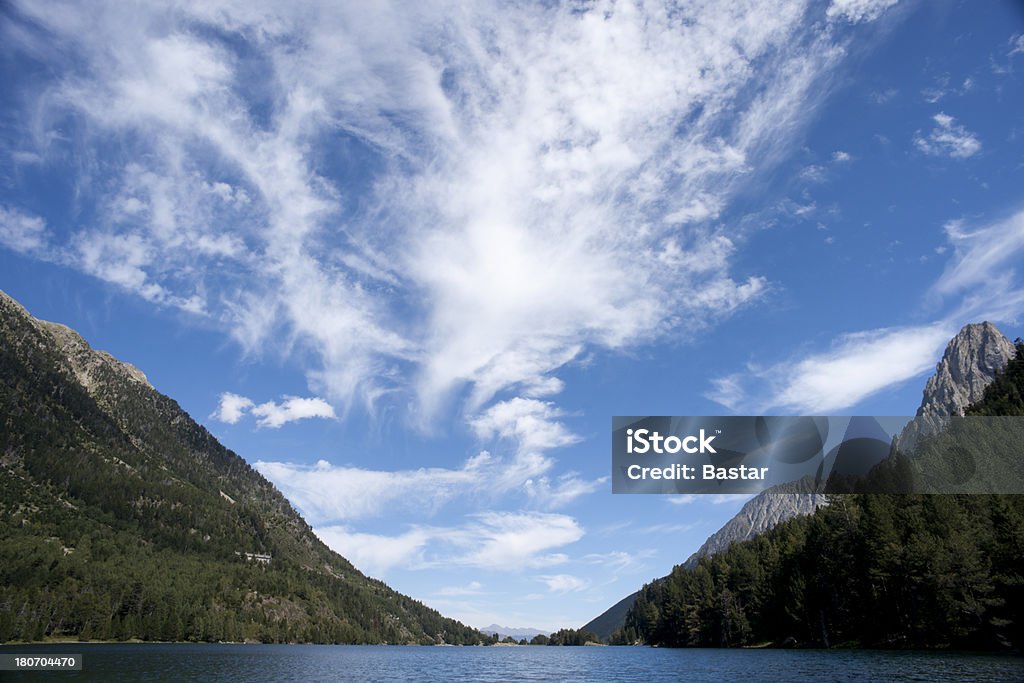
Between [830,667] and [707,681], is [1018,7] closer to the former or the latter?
[707,681]

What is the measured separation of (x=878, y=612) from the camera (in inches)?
3996

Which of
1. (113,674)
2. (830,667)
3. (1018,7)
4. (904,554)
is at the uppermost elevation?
(1018,7)

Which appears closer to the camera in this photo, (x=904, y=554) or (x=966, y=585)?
(x=966, y=585)

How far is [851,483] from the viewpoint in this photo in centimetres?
11800

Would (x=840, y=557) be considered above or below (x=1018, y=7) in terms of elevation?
below

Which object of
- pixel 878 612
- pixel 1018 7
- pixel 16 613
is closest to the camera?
pixel 1018 7

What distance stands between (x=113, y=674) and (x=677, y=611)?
6502 inches

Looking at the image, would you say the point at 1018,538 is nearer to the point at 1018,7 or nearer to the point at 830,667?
the point at 830,667

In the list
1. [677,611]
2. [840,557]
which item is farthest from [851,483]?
[677,611]

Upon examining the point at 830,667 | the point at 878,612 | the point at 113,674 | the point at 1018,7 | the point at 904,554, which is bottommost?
the point at 113,674

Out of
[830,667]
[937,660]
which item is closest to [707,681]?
[830,667]

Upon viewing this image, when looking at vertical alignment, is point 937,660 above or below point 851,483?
below

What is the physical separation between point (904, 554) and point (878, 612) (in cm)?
1921

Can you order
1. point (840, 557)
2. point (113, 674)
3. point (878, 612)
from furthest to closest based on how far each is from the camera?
1. point (840, 557)
2. point (878, 612)
3. point (113, 674)
